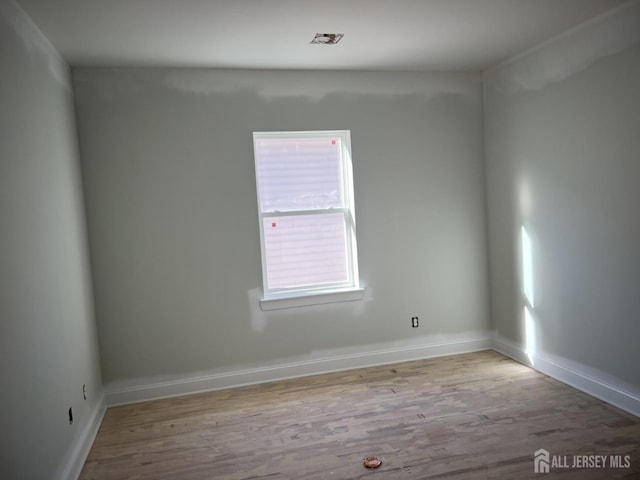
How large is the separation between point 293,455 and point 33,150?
7.45ft

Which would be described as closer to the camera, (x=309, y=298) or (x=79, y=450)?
(x=79, y=450)

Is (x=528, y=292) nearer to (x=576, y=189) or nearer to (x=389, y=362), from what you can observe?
(x=576, y=189)

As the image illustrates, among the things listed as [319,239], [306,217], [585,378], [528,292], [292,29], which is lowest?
[585,378]

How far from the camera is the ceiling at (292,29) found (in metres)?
2.71

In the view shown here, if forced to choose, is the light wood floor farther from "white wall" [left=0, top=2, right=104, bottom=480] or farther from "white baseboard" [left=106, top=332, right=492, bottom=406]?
"white wall" [left=0, top=2, right=104, bottom=480]

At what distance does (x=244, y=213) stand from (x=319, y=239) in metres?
0.71

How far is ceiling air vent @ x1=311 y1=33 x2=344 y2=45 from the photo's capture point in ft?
10.6

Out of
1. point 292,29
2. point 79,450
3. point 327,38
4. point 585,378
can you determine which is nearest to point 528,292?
point 585,378

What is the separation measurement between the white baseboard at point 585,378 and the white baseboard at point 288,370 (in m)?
0.51

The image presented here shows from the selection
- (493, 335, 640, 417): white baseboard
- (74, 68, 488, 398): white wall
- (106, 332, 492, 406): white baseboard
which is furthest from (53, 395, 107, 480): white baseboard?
(493, 335, 640, 417): white baseboard

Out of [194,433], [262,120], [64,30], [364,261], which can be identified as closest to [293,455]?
[194,433]

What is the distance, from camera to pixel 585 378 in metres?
3.54

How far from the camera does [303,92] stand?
13.6ft

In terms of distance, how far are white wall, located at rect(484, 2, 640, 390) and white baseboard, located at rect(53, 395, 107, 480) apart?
3436 millimetres
